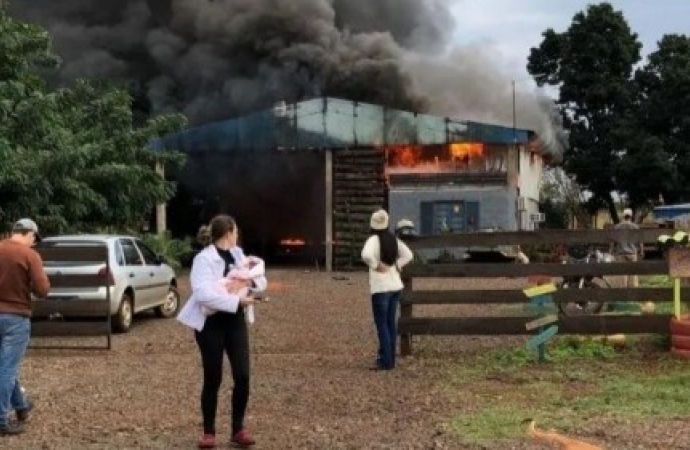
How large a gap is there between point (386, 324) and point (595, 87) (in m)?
33.5

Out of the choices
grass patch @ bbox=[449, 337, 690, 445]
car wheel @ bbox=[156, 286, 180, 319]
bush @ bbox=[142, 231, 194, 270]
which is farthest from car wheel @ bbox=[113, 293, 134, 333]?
bush @ bbox=[142, 231, 194, 270]

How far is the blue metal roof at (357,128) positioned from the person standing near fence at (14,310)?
22.9 metres

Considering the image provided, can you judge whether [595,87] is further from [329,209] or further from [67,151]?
[67,151]

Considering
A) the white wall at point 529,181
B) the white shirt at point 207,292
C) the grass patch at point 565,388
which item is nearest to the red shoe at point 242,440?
the white shirt at point 207,292

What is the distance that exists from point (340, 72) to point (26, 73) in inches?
816

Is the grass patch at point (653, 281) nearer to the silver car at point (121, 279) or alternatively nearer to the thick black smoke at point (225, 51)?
the silver car at point (121, 279)

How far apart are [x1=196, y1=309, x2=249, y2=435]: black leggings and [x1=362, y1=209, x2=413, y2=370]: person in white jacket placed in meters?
3.45

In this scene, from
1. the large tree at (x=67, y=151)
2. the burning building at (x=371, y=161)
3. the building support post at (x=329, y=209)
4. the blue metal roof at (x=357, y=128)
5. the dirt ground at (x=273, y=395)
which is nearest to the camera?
the dirt ground at (x=273, y=395)

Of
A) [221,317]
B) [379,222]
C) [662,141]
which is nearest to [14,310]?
[221,317]

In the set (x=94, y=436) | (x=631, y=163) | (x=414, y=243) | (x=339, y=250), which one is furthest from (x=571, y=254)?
(x=631, y=163)

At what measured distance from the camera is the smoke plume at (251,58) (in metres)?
36.3

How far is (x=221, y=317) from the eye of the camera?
21.4ft

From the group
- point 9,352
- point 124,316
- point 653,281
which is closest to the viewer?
point 9,352

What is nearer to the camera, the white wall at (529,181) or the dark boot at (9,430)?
the dark boot at (9,430)
